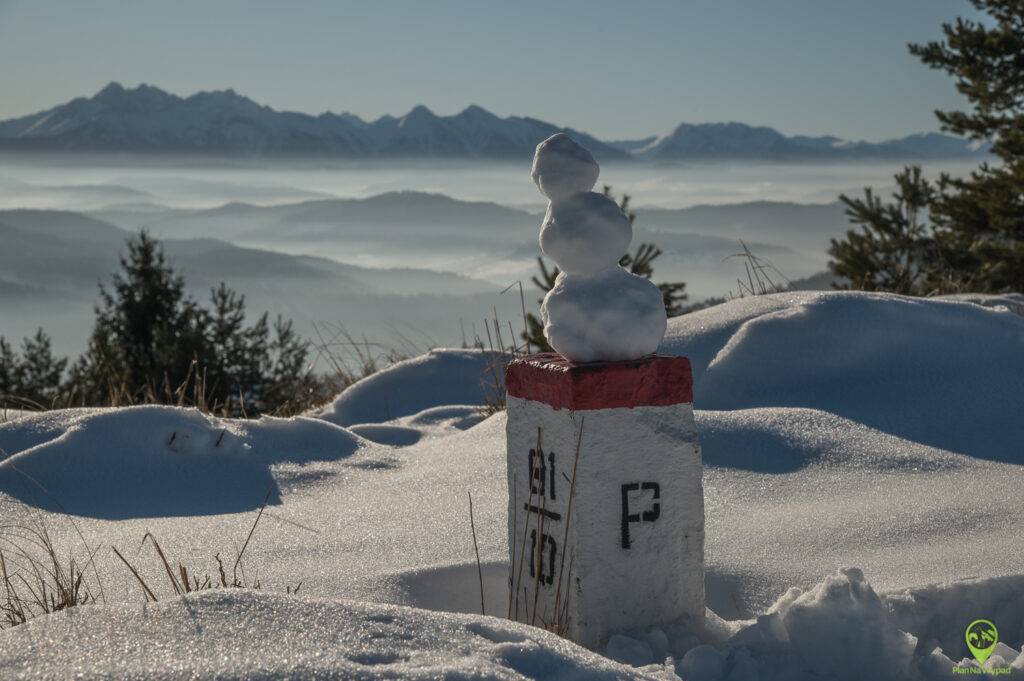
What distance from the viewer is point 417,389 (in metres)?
7.12

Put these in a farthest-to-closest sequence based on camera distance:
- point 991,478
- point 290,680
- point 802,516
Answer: point 991,478 → point 802,516 → point 290,680

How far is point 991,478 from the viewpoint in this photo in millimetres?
4105

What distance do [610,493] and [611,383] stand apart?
318 mm

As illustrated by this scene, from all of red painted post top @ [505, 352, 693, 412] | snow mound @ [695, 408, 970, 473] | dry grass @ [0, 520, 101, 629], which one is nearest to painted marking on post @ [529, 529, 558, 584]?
red painted post top @ [505, 352, 693, 412]

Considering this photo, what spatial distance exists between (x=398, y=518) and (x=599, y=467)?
1411 millimetres

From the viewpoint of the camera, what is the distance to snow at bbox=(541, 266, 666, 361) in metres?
2.79

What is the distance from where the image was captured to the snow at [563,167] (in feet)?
9.57

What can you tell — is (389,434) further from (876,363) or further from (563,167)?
(563,167)

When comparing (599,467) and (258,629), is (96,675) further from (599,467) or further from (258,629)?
(599,467)

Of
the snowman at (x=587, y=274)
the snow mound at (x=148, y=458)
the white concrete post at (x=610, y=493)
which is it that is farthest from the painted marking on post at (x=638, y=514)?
the snow mound at (x=148, y=458)

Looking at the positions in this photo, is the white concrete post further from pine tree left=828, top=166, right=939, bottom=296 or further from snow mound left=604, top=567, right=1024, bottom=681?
pine tree left=828, top=166, right=939, bottom=296

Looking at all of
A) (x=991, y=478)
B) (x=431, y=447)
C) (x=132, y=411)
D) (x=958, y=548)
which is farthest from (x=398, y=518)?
(x=991, y=478)

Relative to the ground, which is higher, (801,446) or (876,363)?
(876,363)

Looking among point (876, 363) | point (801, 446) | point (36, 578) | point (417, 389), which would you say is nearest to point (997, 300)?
point (876, 363)
